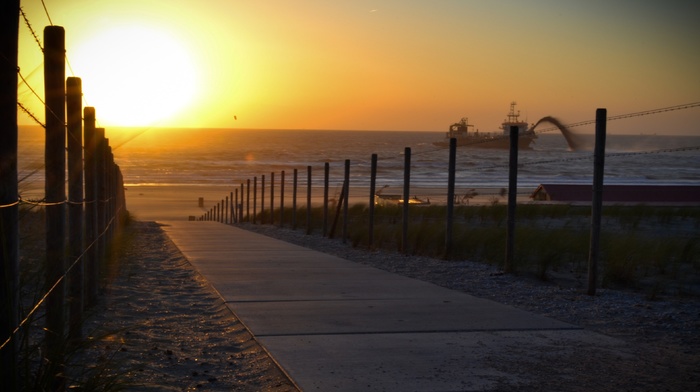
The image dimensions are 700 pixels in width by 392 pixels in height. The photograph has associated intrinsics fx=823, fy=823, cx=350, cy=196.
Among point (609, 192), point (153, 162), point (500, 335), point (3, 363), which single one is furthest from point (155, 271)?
point (153, 162)

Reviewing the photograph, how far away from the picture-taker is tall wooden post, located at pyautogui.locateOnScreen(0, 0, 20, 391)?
3475 mm

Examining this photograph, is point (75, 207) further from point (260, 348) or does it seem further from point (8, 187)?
point (8, 187)

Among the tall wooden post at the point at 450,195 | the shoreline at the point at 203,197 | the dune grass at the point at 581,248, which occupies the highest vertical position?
the tall wooden post at the point at 450,195

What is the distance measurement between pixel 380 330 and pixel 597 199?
3417 millimetres

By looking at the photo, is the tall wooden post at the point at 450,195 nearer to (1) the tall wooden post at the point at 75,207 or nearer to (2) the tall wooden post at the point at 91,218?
(2) the tall wooden post at the point at 91,218

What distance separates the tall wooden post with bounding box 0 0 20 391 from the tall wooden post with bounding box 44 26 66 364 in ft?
5.31

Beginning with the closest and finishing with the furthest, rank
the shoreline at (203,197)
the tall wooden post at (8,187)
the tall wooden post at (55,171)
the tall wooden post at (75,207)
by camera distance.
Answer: the tall wooden post at (8,187)
the tall wooden post at (55,171)
the tall wooden post at (75,207)
the shoreline at (203,197)

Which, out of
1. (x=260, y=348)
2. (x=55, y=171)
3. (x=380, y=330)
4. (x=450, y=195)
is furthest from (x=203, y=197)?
(x=55, y=171)

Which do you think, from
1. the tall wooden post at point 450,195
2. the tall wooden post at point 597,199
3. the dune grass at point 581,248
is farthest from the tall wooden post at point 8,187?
the tall wooden post at point 450,195

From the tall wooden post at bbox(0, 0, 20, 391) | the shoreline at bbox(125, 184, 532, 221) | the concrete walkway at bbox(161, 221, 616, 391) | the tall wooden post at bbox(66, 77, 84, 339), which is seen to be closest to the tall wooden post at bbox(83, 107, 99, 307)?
the tall wooden post at bbox(66, 77, 84, 339)

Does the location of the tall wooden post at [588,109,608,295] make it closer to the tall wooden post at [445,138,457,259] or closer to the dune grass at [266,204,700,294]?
the dune grass at [266,204,700,294]

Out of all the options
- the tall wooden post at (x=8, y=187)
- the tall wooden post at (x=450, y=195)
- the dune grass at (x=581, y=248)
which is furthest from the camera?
the tall wooden post at (x=450, y=195)

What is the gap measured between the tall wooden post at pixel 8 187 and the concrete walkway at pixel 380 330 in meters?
1.94

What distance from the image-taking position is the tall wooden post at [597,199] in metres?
8.84
